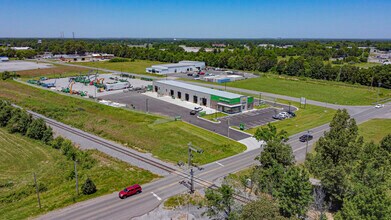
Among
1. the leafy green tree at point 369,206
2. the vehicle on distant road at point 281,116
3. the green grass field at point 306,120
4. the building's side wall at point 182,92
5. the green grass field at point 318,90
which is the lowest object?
the green grass field at point 306,120

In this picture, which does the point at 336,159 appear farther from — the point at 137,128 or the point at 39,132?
the point at 39,132

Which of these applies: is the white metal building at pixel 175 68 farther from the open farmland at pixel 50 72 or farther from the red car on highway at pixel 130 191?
the red car on highway at pixel 130 191

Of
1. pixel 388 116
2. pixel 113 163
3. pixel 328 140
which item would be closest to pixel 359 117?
pixel 388 116

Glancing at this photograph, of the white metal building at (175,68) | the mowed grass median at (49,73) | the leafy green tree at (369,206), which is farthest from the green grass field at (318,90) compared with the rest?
the mowed grass median at (49,73)

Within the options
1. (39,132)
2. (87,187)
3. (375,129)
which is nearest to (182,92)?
(39,132)

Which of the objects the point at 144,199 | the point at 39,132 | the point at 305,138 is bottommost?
the point at 144,199
